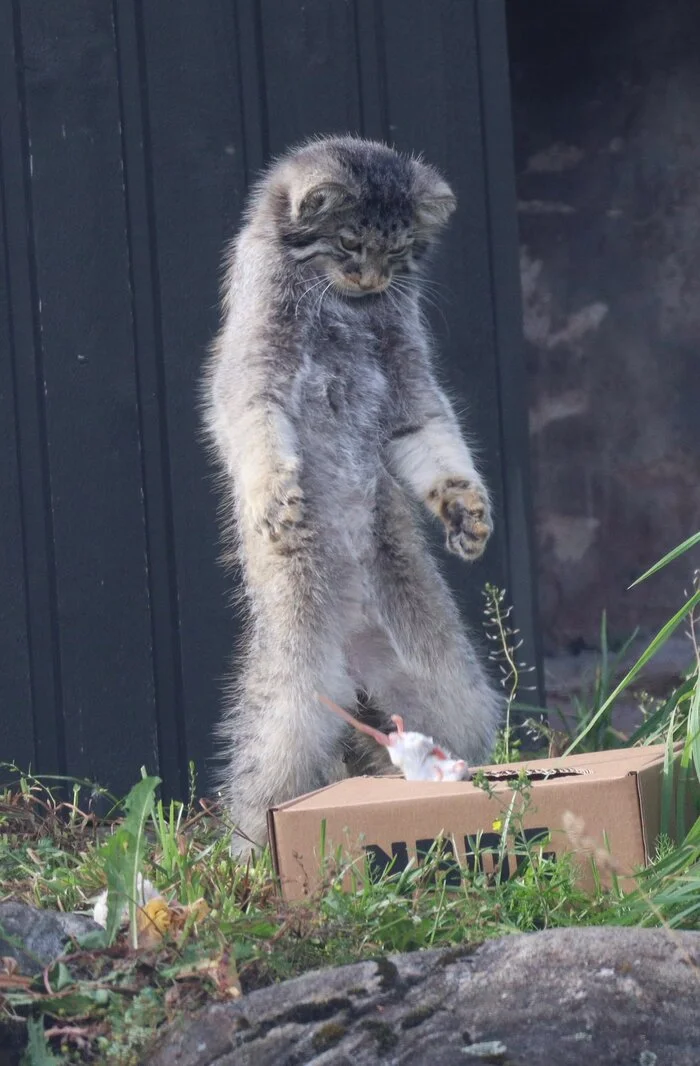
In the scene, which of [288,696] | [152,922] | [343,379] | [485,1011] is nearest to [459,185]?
[343,379]

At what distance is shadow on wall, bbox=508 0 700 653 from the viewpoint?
6133mm

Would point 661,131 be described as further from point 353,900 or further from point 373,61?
point 353,900

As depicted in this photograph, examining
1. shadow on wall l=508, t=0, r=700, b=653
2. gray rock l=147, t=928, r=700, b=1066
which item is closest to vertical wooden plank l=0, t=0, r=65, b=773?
shadow on wall l=508, t=0, r=700, b=653

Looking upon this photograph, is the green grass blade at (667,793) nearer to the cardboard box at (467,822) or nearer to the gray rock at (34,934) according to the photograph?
the cardboard box at (467,822)

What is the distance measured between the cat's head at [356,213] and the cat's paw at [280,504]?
0.56 m

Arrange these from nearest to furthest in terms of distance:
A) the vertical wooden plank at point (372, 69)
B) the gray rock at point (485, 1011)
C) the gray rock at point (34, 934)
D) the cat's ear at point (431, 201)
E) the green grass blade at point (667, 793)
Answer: the gray rock at point (485, 1011) → the gray rock at point (34, 934) → the green grass blade at point (667, 793) → the cat's ear at point (431, 201) → the vertical wooden plank at point (372, 69)

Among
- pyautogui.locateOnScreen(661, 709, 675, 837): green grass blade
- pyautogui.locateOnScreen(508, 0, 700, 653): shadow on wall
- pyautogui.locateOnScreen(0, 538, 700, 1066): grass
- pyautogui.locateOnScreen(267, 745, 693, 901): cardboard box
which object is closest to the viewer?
pyautogui.locateOnScreen(0, 538, 700, 1066): grass

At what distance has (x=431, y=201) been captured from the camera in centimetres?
345

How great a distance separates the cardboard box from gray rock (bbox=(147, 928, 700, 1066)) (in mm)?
573

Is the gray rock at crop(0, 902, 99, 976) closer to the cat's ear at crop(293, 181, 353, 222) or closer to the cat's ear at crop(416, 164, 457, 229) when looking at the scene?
the cat's ear at crop(293, 181, 353, 222)

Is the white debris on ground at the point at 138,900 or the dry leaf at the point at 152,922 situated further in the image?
the white debris on ground at the point at 138,900

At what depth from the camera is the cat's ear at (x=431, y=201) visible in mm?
3434

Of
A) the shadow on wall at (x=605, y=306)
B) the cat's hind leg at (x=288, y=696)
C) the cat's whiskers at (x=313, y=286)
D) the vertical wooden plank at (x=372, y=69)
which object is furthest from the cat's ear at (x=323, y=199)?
the shadow on wall at (x=605, y=306)

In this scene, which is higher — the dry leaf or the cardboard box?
the cardboard box
